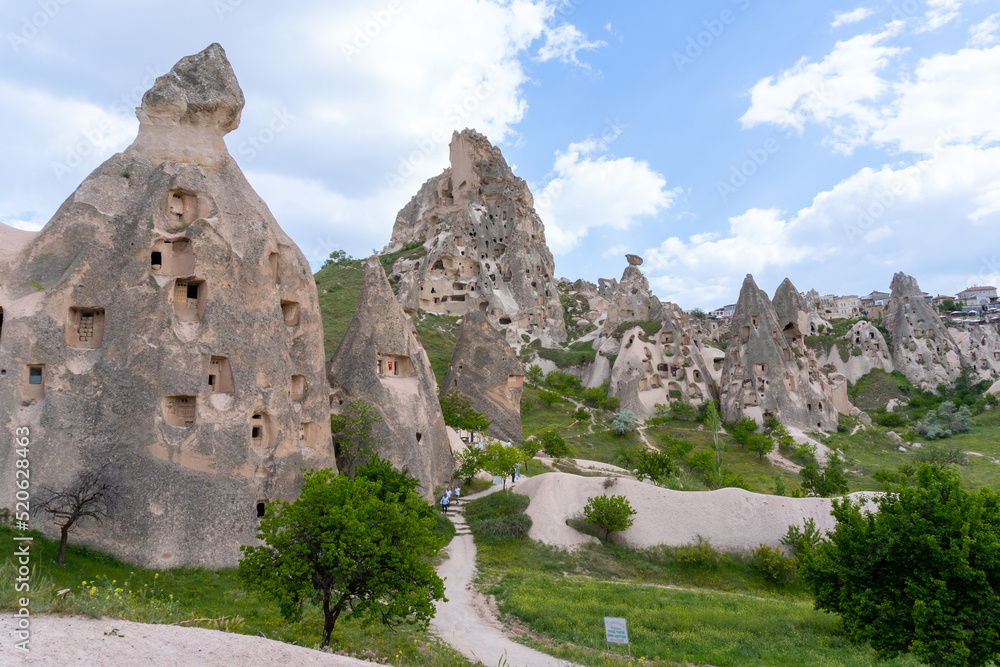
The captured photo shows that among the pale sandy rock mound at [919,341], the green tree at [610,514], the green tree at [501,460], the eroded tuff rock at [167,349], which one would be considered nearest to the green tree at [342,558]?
the eroded tuff rock at [167,349]

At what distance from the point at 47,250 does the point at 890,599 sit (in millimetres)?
26489

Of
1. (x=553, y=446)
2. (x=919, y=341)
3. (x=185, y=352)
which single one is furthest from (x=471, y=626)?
(x=919, y=341)

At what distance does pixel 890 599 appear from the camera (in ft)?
42.9

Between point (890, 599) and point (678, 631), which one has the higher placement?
point (890, 599)

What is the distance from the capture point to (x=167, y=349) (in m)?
20.0

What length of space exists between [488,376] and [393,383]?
42.4 feet

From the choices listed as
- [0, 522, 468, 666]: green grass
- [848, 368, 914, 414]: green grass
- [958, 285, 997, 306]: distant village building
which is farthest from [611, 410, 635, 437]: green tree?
[958, 285, 997, 306]: distant village building

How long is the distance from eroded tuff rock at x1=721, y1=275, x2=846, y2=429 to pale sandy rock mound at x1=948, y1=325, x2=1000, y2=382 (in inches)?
1082

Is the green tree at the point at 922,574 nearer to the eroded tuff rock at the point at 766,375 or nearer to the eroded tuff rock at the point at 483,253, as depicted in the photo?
the eroded tuff rock at the point at 766,375

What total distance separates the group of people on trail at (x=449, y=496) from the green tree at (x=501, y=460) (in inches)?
74.7

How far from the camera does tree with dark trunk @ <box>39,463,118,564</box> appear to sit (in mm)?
17562

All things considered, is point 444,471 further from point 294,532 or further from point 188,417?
point 294,532

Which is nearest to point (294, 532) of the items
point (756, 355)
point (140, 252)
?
point (140, 252)

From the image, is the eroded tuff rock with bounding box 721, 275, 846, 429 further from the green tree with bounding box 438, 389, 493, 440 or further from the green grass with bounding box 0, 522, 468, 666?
the green grass with bounding box 0, 522, 468, 666
